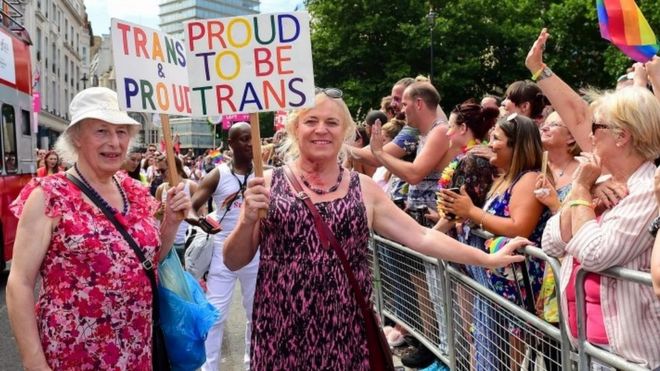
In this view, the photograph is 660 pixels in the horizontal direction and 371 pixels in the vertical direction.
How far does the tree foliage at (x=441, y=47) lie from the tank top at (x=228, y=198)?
27621mm

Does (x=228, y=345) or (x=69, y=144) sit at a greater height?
(x=69, y=144)

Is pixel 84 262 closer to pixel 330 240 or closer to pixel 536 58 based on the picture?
pixel 330 240

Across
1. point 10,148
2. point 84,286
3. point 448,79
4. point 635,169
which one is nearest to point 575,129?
point 635,169

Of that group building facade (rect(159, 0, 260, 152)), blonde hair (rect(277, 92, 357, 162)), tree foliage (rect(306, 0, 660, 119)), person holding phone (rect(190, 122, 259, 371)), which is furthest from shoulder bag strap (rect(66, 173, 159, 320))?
building facade (rect(159, 0, 260, 152))

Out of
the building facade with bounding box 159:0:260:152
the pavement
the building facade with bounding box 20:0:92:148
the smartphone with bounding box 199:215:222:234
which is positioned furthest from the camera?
the building facade with bounding box 159:0:260:152

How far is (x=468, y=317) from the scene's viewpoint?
4.12 meters

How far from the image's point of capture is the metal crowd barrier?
2832 millimetres

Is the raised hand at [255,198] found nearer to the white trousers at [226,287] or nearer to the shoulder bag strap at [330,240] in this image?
the shoulder bag strap at [330,240]

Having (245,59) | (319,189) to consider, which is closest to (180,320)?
(319,189)

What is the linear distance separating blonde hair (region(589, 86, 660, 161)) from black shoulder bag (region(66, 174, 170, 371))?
6.41 ft

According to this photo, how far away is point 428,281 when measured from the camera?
4.82m

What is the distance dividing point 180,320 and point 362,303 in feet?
2.73

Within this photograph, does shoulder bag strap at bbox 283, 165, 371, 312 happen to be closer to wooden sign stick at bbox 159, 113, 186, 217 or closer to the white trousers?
wooden sign stick at bbox 159, 113, 186, 217

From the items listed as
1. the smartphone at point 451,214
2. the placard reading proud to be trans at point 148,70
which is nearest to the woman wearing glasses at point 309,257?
the placard reading proud to be trans at point 148,70
